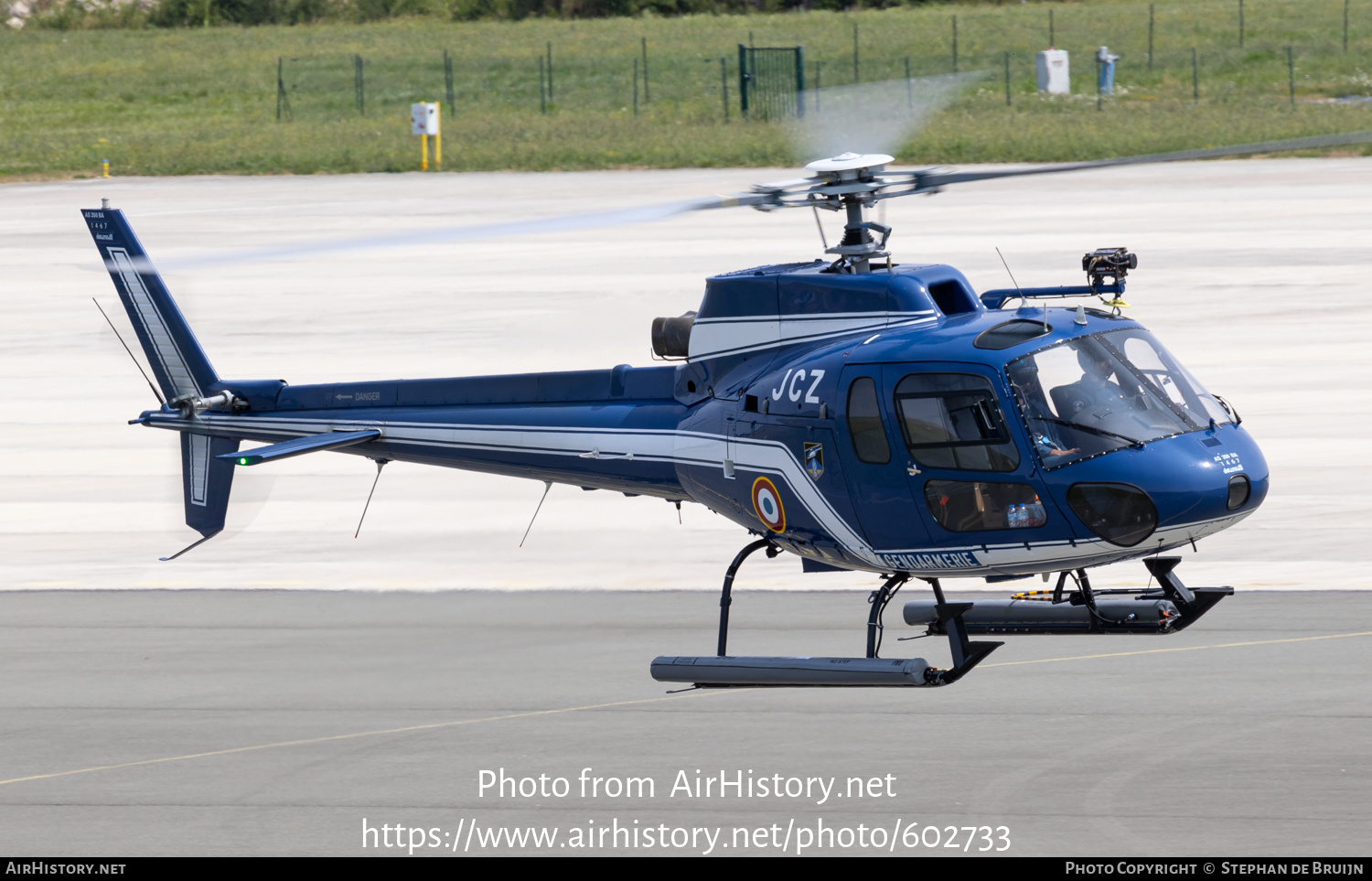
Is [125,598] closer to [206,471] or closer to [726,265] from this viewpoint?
[206,471]

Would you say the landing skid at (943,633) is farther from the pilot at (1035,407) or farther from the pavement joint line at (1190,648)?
the pavement joint line at (1190,648)

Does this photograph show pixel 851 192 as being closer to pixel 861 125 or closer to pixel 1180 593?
pixel 861 125

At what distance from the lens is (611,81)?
7156 cm

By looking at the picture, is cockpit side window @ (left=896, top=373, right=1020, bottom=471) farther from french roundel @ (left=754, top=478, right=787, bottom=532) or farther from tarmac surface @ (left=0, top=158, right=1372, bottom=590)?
tarmac surface @ (left=0, top=158, right=1372, bottom=590)

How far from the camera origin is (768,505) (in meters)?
12.3

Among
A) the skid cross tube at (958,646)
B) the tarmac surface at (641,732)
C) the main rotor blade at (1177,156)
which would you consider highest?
the main rotor blade at (1177,156)

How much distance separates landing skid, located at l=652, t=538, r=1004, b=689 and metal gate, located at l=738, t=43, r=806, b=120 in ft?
138

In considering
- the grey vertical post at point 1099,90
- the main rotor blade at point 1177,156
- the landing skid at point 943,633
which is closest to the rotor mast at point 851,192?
the main rotor blade at point 1177,156

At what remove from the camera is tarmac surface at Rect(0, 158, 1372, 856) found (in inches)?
488

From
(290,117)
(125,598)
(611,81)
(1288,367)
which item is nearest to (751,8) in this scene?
(611,81)

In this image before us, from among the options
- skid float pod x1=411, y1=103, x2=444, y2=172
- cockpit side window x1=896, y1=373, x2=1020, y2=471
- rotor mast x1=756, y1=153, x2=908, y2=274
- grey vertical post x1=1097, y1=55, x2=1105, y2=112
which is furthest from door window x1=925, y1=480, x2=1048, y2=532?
grey vertical post x1=1097, y1=55, x2=1105, y2=112

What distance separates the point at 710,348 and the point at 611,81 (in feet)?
199

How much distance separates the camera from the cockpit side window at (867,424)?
1143 cm

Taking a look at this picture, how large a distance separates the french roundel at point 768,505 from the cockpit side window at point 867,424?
3.00ft
